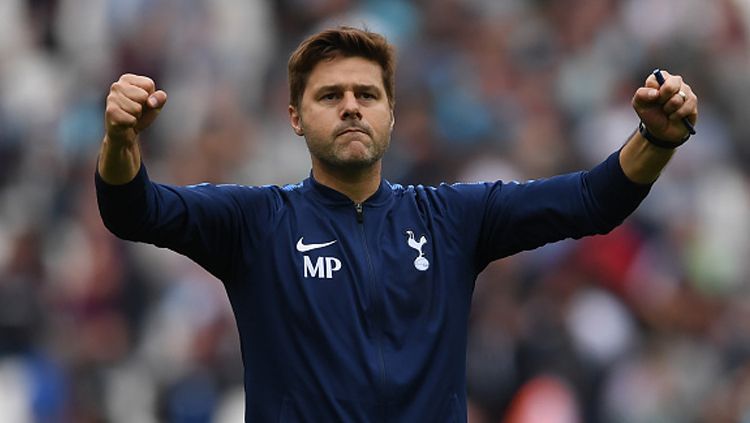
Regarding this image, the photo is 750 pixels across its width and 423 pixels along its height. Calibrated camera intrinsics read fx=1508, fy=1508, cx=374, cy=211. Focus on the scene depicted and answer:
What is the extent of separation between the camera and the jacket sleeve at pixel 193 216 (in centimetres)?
391

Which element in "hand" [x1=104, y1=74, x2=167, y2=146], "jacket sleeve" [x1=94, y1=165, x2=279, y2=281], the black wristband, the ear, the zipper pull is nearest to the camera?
"hand" [x1=104, y1=74, x2=167, y2=146]

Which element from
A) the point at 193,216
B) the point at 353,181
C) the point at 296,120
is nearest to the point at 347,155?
the point at 353,181

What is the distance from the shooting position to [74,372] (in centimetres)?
838

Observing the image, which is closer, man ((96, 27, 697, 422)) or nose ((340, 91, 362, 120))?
man ((96, 27, 697, 422))

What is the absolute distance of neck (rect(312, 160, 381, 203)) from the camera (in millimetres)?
4270

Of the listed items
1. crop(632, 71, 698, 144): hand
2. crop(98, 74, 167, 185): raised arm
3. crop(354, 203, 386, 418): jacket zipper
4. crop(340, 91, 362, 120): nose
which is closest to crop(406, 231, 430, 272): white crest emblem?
crop(354, 203, 386, 418): jacket zipper

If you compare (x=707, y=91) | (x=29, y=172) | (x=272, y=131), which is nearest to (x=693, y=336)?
(x=707, y=91)

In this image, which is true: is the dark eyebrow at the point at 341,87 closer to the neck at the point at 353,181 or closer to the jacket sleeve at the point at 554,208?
the neck at the point at 353,181

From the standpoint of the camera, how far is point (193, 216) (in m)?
4.08

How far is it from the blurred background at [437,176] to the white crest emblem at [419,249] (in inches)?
156

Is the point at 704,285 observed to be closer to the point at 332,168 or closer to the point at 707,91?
the point at 707,91

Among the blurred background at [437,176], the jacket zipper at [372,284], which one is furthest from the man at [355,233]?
the blurred background at [437,176]

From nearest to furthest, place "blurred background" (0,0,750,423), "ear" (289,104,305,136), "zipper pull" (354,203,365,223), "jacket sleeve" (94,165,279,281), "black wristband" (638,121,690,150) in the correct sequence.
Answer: "jacket sleeve" (94,165,279,281)
"black wristband" (638,121,690,150)
"zipper pull" (354,203,365,223)
"ear" (289,104,305,136)
"blurred background" (0,0,750,423)

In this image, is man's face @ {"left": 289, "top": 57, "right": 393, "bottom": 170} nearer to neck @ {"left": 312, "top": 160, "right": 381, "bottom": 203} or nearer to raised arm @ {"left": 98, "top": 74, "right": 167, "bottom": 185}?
neck @ {"left": 312, "top": 160, "right": 381, "bottom": 203}
